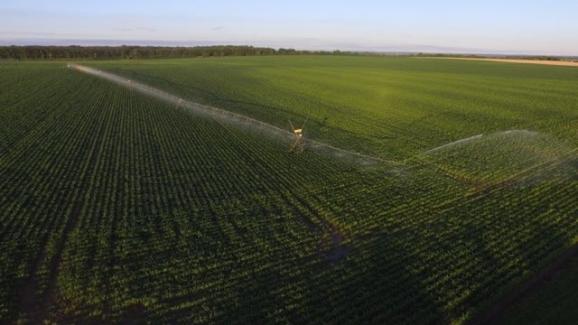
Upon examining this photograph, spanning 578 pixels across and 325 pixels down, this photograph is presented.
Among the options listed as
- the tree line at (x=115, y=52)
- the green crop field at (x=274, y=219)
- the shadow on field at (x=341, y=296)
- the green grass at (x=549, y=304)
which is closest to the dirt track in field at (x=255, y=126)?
the green crop field at (x=274, y=219)

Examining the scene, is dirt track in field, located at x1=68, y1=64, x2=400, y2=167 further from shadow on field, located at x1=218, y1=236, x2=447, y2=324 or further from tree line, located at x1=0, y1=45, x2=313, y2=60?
tree line, located at x1=0, y1=45, x2=313, y2=60

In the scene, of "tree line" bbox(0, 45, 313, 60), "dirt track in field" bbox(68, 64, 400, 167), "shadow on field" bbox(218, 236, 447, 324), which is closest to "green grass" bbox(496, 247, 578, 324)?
"shadow on field" bbox(218, 236, 447, 324)

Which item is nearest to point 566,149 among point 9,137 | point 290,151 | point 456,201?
point 456,201

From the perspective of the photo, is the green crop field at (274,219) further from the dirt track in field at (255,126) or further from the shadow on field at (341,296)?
the dirt track in field at (255,126)

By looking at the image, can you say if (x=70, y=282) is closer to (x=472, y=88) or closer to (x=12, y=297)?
(x=12, y=297)

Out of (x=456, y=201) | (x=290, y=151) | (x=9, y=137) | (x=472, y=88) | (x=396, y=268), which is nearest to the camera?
(x=396, y=268)

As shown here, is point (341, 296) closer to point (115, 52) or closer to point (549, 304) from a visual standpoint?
point (549, 304)
